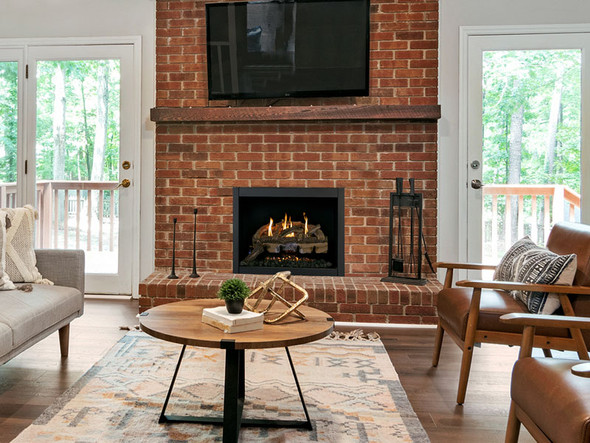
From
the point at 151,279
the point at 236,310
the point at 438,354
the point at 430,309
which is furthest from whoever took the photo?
the point at 151,279

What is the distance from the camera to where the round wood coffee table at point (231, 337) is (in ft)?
6.03

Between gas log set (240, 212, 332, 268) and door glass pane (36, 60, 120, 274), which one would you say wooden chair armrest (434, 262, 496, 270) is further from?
door glass pane (36, 60, 120, 274)

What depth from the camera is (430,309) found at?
3.77 m

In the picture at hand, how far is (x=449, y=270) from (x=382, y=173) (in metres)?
1.40

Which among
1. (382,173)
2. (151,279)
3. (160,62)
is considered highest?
(160,62)

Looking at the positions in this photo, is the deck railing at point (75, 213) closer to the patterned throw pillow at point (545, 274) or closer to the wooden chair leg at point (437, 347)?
the wooden chair leg at point (437, 347)

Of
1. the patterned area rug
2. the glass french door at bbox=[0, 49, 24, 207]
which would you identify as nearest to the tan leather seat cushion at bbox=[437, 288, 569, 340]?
the patterned area rug

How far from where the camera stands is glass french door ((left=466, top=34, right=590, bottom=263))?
13.5 feet

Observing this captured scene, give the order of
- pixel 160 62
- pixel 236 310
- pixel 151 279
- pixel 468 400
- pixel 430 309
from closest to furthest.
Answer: pixel 236 310 → pixel 468 400 → pixel 430 309 → pixel 151 279 → pixel 160 62

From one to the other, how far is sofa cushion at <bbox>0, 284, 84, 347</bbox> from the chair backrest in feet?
7.79

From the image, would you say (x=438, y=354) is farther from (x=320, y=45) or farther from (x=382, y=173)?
(x=320, y=45)

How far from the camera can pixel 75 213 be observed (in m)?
4.54

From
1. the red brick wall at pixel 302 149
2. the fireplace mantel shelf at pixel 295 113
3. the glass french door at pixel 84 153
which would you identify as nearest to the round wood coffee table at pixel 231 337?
the red brick wall at pixel 302 149

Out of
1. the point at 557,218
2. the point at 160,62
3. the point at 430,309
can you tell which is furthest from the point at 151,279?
the point at 557,218
